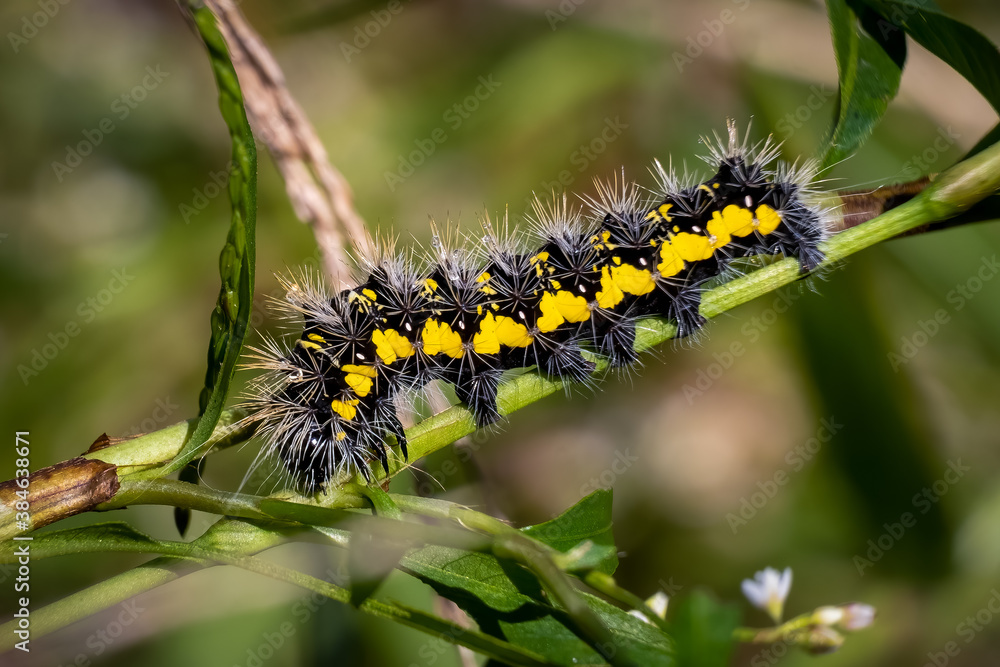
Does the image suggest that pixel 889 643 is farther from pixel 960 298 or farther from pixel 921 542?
pixel 960 298

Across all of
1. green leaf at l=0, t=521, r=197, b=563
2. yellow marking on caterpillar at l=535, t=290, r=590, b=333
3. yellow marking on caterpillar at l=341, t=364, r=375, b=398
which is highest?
yellow marking on caterpillar at l=535, t=290, r=590, b=333

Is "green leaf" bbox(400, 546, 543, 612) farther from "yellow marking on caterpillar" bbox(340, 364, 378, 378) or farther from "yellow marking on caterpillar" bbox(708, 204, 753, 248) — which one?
"yellow marking on caterpillar" bbox(708, 204, 753, 248)

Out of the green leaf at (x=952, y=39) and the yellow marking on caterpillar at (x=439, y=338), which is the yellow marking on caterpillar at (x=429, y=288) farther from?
the green leaf at (x=952, y=39)

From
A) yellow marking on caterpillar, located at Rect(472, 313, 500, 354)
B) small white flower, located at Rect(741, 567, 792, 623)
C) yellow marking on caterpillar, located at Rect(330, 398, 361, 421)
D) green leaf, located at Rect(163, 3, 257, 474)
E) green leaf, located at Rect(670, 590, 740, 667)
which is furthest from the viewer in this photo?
yellow marking on caterpillar, located at Rect(472, 313, 500, 354)

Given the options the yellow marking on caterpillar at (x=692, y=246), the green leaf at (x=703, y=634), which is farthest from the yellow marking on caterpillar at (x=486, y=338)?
the green leaf at (x=703, y=634)

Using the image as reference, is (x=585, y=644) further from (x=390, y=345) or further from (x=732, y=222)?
(x=732, y=222)

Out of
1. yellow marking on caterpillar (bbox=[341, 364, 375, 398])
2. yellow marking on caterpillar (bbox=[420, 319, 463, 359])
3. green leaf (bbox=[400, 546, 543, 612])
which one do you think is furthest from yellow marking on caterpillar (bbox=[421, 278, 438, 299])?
green leaf (bbox=[400, 546, 543, 612])

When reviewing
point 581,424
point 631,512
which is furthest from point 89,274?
point 631,512
